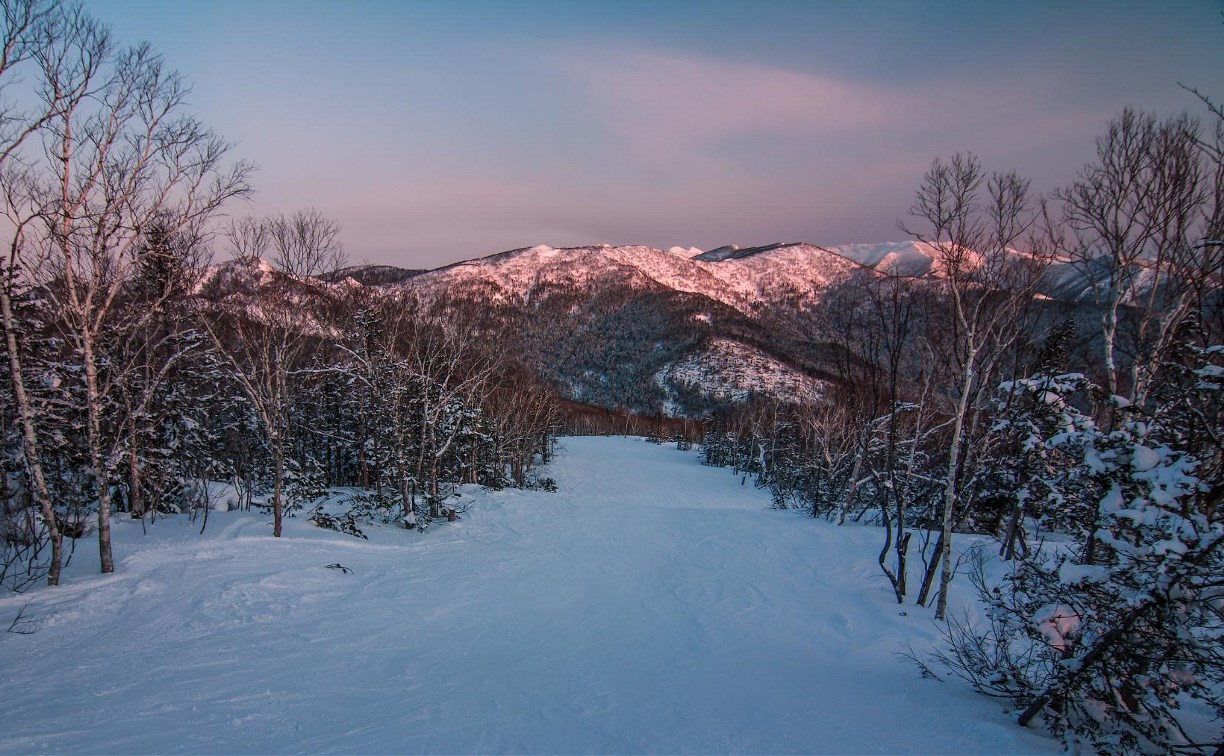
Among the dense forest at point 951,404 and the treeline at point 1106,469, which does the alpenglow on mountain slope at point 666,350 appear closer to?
the dense forest at point 951,404

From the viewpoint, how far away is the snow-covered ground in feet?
14.7

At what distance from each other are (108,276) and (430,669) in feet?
28.2

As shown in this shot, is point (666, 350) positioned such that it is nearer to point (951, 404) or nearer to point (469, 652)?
point (951, 404)

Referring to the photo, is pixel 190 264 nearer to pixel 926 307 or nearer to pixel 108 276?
pixel 108 276

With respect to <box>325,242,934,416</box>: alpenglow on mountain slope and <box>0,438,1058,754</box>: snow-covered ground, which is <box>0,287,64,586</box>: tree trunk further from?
<box>325,242,934,416</box>: alpenglow on mountain slope

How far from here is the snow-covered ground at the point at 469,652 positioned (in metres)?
4.47

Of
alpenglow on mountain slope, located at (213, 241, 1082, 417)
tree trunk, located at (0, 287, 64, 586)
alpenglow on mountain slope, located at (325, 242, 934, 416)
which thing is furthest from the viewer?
alpenglow on mountain slope, located at (325, 242, 934, 416)

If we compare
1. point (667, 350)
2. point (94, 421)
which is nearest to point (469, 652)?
point (94, 421)

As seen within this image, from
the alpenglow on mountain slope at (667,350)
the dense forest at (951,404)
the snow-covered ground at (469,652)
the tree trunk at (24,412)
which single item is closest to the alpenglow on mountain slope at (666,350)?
the alpenglow on mountain slope at (667,350)

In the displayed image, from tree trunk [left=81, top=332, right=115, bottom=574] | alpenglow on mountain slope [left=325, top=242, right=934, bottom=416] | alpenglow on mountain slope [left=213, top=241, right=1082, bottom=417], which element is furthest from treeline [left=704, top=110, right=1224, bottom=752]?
alpenglow on mountain slope [left=325, top=242, right=934, bottom=416]

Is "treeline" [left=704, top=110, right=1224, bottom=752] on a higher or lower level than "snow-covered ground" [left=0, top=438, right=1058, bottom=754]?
higher

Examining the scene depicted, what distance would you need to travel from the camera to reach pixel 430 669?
19.6ft

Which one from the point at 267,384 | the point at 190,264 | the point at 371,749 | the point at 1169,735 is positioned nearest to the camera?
the point at 1169,735

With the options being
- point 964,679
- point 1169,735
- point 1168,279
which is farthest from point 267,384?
point 1168,279
